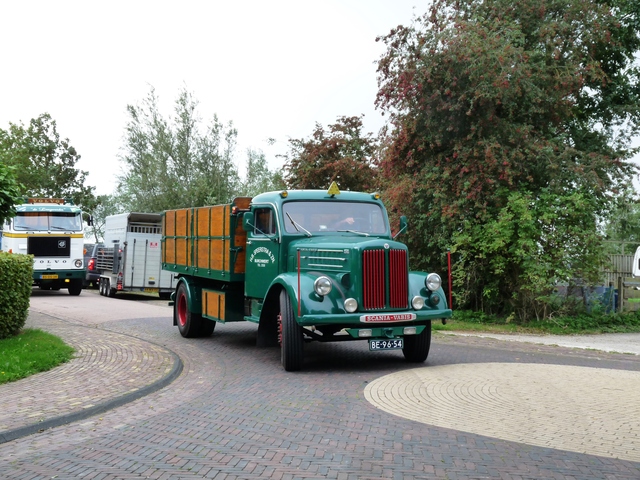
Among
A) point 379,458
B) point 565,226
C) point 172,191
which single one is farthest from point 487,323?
point 172,191

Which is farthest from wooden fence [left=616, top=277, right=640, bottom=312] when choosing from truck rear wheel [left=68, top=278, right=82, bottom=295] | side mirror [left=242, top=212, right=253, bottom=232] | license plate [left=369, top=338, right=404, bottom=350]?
truck rear wheel [left=68, top=278, right=82, bottom=295]

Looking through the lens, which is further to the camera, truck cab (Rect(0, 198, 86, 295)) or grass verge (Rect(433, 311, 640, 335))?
truck cab (Rect(0, 198, 86, 295))

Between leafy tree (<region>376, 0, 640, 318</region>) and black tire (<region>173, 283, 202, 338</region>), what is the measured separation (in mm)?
6087

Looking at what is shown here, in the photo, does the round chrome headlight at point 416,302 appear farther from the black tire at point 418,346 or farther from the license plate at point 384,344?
the license plate at point 384,344

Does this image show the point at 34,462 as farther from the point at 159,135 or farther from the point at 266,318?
the point at 159,135

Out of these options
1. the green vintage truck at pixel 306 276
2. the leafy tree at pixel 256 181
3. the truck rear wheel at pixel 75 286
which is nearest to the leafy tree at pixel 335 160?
the leafy tree at pixel 256 181

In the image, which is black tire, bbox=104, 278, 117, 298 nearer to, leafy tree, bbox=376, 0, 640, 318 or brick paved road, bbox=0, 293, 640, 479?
leafy tree, bbox=376, 0, 640, 318

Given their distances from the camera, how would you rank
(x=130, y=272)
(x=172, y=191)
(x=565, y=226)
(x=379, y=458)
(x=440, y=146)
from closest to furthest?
(x=379, y=458), (x=565, y=226), (x=440, y=146), (x=130, y=272), (x=172, y=191)

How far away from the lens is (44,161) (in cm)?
4906

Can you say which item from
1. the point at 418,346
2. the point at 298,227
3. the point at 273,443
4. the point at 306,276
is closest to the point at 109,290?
the point at 298,227

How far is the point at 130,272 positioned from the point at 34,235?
4.19 meters

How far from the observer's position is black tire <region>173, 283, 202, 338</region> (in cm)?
1288

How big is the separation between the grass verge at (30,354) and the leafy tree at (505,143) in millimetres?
8972

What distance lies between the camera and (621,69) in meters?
18.1
